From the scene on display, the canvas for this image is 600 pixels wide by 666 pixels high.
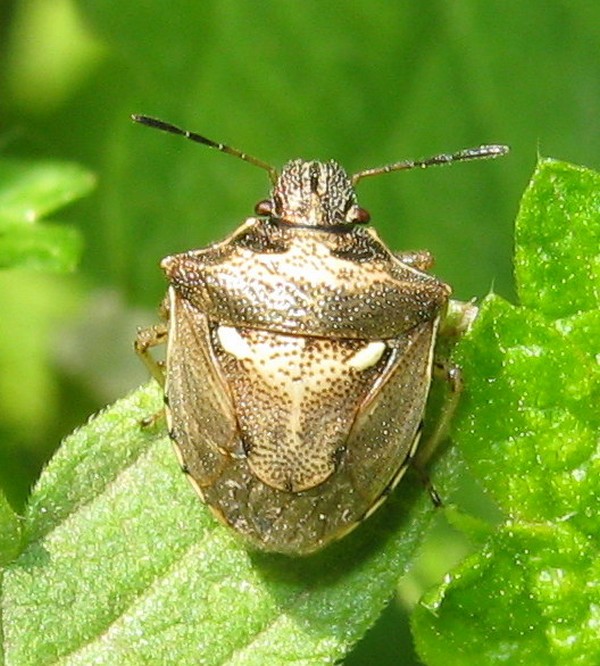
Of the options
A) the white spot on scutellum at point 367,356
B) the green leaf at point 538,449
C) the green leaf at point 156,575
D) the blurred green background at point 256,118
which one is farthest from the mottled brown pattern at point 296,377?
the blurred green background at point 256,118

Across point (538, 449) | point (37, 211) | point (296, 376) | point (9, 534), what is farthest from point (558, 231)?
point (37, 211)

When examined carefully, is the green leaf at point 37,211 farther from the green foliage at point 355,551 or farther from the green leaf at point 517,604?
the green leaf at point 517,604

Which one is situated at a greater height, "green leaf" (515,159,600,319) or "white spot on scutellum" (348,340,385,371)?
"green leaf" (515,159,600,319)

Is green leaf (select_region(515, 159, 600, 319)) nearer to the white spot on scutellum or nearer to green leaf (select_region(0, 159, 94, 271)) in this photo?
the white spot on scutellum

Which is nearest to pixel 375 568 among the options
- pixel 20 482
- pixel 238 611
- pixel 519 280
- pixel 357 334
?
pixel 238 611

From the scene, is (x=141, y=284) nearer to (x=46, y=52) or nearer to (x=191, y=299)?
(x=46, y=52)

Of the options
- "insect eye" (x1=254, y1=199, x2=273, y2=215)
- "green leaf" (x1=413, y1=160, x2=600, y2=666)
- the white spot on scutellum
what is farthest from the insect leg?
"green leaf" (x1=413, y1=160, x2=600, y2=666)
